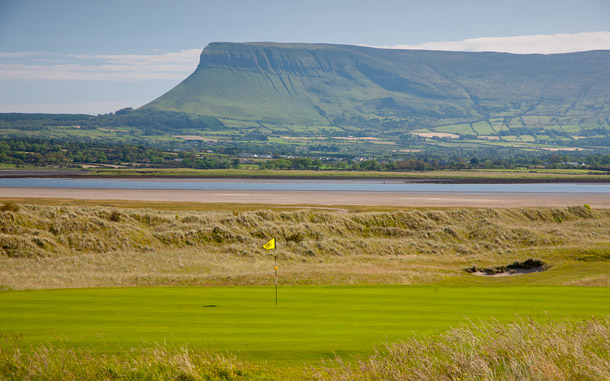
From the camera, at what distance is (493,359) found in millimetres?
9695

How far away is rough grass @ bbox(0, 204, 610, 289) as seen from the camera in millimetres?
27531

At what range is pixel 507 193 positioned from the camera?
3366 inches

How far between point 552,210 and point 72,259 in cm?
3937

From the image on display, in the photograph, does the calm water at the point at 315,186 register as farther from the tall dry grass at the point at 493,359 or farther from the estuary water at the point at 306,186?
the tall dry grass at the point at 493,359

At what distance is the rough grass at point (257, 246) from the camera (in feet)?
90.3

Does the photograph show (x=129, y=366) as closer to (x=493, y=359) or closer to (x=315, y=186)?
(x=493, y=359)

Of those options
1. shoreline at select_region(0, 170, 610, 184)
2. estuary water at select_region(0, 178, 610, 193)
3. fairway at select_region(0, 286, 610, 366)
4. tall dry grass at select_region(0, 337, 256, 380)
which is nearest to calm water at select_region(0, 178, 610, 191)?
estuary water at select_region(0, 178, 610, 193)

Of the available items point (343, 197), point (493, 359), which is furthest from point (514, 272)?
point (343, 197)

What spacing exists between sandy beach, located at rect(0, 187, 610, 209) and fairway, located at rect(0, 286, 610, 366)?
155 feet

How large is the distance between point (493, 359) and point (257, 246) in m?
27.1

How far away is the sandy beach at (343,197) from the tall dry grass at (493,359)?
5374 cm

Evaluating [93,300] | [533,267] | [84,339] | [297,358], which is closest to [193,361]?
[297,358]

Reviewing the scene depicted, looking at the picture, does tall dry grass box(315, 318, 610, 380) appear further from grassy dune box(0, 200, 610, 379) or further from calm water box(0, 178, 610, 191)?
calm water box(0, 178, 610, 191)

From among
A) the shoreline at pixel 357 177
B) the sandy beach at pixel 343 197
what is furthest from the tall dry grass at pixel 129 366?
the shoreline at pixel 357 177
